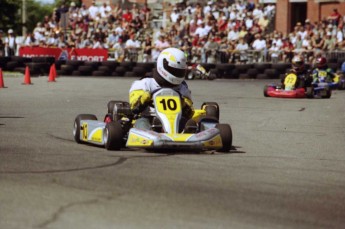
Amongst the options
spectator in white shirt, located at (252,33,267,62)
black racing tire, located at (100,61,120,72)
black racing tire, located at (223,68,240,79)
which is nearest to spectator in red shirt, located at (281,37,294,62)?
spectator in white shirt, located at (252,33,267,62)

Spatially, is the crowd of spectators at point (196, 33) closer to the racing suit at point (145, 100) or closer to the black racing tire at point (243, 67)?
the black racing tire at point (243, 67)

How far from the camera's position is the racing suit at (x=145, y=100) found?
34.0ft

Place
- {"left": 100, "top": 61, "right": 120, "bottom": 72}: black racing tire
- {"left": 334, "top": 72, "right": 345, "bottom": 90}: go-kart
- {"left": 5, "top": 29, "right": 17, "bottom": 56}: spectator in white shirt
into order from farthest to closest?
{"left": 5, "top": 29, "right": 17, "bottom": 56}: spectator in white shirt, {"left": 100, "top": 61, "right": 120, "bottom": 72}: black racing tire, {"left": 334, "top": 72, "right": 345, "bottom": 90}: go-kart

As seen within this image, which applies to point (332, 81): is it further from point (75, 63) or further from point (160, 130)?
point (160, 130)

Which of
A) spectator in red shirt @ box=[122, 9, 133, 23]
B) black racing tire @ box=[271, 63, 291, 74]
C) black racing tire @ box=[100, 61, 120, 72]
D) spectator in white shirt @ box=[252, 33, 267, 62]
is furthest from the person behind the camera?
spectator in red shirt @ box=[122, 9, 133, 23]

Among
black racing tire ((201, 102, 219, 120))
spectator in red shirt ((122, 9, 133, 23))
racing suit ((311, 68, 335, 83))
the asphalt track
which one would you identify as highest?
spectator in red shirt ((122, 9, 133, 23))

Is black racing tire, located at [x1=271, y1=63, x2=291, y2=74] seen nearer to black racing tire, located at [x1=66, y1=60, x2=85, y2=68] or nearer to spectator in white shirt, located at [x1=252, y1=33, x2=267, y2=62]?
spectator in white shirt, located at [x1=252, y1=33, x2=267, y2=62]

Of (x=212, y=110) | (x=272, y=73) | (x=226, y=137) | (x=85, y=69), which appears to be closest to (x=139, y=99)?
(x=226, y=137)

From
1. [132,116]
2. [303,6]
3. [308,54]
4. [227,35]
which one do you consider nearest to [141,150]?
[132,116]

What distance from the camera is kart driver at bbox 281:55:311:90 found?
21094 millimetres

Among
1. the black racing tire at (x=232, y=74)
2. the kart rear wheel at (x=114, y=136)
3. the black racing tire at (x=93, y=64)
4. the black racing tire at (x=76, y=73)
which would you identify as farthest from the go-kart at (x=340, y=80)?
the kart rear wheel at (x=114, y=136)

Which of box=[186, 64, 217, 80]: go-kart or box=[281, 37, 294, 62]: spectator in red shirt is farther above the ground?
box=[281, 37, 294, 62]: spectator in red shirt

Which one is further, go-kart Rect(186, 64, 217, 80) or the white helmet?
go-kart Rect(186, 64, 217, 80)

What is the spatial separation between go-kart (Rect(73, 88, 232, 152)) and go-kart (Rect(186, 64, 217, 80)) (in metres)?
19.1
